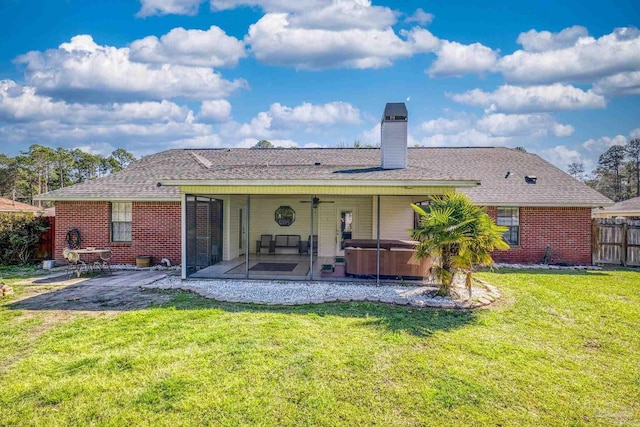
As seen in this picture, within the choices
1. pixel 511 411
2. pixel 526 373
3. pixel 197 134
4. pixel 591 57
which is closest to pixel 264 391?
pixel 511 411

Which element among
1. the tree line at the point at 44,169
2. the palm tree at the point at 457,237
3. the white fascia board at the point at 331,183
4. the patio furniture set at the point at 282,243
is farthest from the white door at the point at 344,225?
the tree line at the point at 44,169

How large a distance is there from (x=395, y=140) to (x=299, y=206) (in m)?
5.29

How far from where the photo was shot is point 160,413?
10.0 ft

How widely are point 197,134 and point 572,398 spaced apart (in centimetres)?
2617

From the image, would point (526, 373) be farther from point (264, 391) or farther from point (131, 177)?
point (131, 177)

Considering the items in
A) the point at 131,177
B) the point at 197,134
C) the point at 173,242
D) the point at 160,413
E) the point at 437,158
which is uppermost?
the point at 197,134

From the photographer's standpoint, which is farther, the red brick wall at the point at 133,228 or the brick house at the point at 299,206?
the red brick wall at the point at 133,228

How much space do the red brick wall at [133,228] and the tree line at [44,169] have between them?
33440mm

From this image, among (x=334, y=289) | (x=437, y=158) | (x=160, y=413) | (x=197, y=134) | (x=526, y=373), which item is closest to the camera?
(x=160, y=413)

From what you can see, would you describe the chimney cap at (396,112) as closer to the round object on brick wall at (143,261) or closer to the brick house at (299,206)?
the brick house at (299,206)

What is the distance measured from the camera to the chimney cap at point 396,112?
10789mm

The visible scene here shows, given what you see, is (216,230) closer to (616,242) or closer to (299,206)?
(299,206)

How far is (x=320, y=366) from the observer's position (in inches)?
155

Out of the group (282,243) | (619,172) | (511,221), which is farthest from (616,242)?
(619,172)
